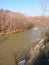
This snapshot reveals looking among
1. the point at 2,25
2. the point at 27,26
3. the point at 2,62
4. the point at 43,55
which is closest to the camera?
the point at 43,55

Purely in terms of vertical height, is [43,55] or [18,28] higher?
[43,55]

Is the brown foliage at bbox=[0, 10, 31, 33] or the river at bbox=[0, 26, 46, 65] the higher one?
the river at bbox=[0, 26, 46, 65]

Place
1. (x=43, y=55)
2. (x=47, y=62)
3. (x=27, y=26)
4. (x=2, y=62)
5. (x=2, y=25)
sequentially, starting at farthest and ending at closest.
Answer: (x=27, y=26)
(x=2, y=25)
(x=2, y=62)
(x=43, y=55)
(x=47, y=62)

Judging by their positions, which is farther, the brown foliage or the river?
the brown foliage

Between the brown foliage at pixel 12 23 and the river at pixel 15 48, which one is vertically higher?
the river at pixel 15 48

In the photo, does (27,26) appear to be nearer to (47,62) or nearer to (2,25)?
(2,25)

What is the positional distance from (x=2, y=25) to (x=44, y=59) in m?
24.4

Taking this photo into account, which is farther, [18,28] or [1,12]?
[1,12]

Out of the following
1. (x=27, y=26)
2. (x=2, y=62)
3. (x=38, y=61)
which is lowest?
(x=27, y=26)

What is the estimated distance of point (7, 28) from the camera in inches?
1158

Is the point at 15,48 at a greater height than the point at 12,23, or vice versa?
the point at 15,48

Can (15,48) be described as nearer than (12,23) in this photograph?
Yes

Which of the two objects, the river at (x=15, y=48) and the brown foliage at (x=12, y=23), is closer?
the river at (x=15, y=48)


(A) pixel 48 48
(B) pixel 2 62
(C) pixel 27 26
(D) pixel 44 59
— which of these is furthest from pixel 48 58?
(C) pixel 27 26
